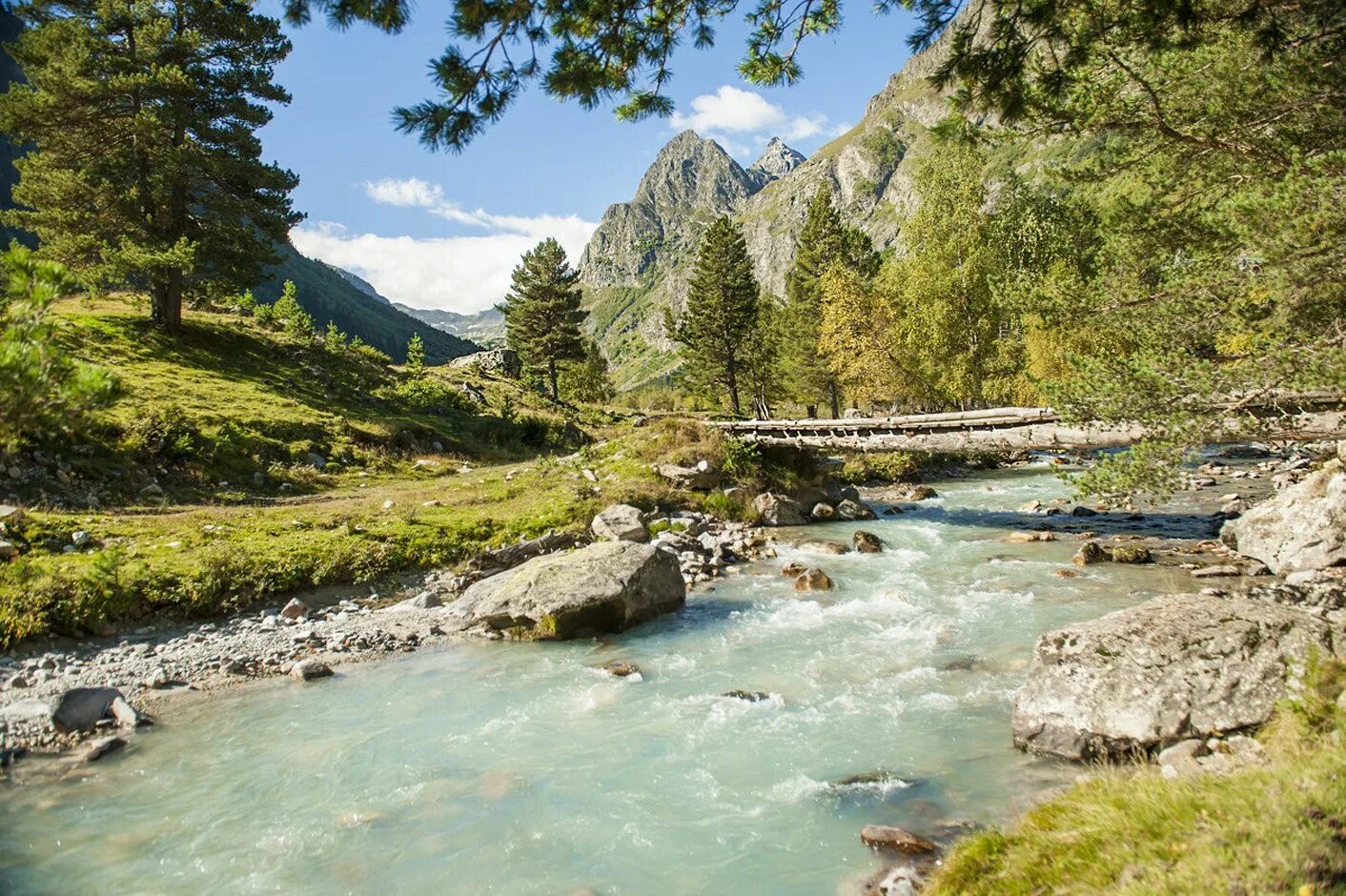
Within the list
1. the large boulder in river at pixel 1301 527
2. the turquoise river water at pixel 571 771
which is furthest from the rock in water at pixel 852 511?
the turquoise river water at pixel 571 771

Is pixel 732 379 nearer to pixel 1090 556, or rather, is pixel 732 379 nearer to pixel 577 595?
pixel 1090 556

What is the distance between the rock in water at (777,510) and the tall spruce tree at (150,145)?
80.6ft

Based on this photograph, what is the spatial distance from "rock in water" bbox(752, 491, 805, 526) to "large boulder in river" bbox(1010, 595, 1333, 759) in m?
14.1

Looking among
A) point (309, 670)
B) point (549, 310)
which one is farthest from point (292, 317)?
point (309, 670)

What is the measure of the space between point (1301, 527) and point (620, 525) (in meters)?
15.4

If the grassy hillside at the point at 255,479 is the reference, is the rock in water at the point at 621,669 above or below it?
below

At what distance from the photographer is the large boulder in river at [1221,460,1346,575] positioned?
517 inches

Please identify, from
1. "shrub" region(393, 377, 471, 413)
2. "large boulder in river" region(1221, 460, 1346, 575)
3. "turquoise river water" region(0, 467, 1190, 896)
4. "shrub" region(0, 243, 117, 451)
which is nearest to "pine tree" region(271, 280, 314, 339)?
"shrub" region(393, 377, 471, 413)

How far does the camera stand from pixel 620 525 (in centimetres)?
1800

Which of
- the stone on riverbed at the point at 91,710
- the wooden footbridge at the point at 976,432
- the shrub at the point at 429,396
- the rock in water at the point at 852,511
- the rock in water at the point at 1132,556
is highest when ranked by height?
the shrub at the point at 429,396

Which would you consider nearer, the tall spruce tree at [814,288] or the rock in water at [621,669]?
the rock in water at [621,669]

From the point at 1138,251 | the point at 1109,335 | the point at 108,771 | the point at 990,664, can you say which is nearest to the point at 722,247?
the point at 1109,335

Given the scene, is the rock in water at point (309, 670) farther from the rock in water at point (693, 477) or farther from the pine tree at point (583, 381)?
the pine tree at point (583, 381)

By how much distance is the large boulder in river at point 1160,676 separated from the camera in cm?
666
